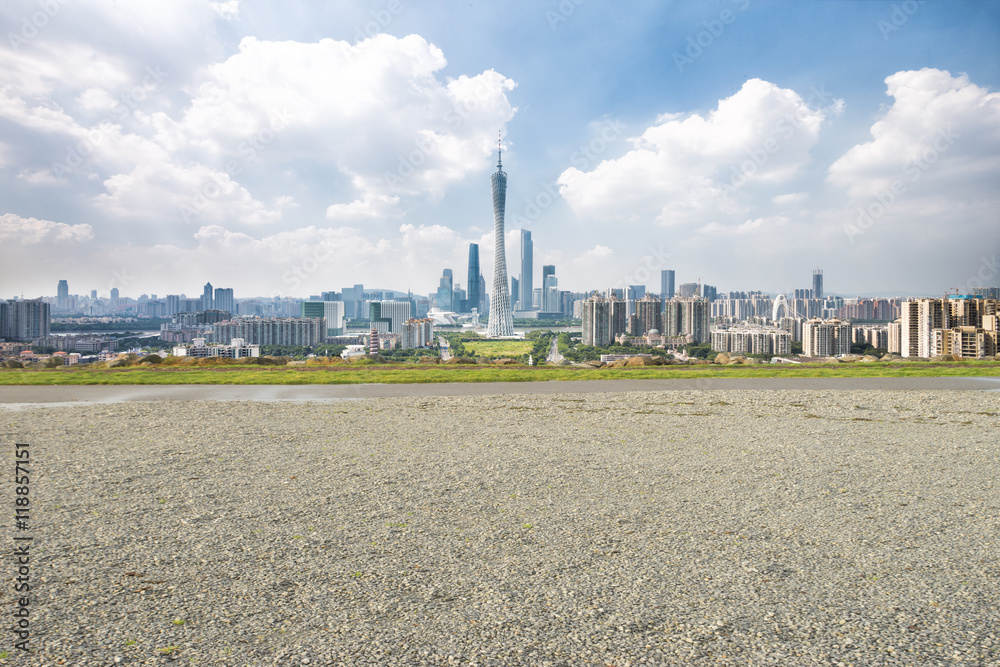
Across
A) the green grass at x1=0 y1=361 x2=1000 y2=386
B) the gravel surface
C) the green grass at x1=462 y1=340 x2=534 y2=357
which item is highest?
the green grass at x1=0 y1=361 x2=1000 y2=386

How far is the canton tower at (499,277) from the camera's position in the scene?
125119mm

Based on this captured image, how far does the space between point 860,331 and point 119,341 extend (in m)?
80.0

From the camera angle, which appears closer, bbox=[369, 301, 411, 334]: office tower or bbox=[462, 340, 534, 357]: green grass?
bbox=[462, 340, 534, 357]: green grass

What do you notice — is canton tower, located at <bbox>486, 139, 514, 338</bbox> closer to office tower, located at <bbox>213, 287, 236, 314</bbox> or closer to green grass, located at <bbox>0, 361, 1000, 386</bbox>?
office tower, located at <bbox>213, 287, 236, 314</bbox>

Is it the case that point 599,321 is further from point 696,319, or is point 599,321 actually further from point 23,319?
point 23,319

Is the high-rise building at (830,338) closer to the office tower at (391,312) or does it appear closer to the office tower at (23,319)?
the office tower at (23,319)

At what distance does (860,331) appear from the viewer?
2254 inches

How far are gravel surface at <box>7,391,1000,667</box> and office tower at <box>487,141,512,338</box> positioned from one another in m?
117

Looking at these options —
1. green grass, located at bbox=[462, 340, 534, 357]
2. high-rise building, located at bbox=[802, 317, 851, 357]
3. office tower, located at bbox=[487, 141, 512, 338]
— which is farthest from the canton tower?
high-rise building, located at bbox=[802, 317, 851, 357]

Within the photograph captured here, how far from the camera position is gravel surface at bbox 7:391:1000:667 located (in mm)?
3617

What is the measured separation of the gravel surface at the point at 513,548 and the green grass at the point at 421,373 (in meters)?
8.66

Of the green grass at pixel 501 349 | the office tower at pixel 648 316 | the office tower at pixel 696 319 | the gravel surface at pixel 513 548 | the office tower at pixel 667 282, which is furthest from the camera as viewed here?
the office tower at pixel 667 282

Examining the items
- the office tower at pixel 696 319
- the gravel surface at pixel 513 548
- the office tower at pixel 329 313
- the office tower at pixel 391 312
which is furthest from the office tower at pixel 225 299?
the gravel surface at pixel 513 548

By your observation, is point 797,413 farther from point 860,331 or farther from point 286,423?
point 860,331
